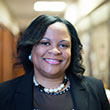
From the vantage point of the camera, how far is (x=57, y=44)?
0.87 meters

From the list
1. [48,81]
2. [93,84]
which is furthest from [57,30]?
[93,84]

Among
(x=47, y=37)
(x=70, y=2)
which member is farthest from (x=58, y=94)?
(x=70, y=2)

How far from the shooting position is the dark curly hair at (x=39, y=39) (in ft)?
2.89

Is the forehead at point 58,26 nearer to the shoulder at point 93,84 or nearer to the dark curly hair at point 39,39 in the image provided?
the dark curly hair at point 39,39

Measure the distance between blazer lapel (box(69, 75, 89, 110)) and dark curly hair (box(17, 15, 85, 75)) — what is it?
0.09 meters

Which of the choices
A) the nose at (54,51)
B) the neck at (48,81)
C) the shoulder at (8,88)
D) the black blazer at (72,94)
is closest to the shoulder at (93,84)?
the black blazer at (72,94)

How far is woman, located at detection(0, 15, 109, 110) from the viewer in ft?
2.79

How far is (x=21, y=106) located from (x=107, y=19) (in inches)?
35.5


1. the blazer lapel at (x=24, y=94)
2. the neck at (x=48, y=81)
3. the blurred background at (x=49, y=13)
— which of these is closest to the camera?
the blazer lapel at (x=24, y=94)

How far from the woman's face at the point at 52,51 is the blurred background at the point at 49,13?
0.60 meters

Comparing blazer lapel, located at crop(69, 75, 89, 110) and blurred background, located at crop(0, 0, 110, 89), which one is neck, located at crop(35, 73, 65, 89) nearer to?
blazer lapel, located at crop(69, 75, 89, 110)

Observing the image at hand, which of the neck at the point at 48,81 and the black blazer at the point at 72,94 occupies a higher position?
the neck at the point at 48,81

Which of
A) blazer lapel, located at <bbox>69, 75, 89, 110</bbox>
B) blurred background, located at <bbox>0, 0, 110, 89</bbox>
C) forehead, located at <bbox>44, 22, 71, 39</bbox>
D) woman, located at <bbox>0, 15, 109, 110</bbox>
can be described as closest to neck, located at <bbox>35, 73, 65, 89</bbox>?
woman, located at <bbox>0, 15, 109, 110</bbox>

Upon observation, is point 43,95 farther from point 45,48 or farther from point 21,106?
point 45,48
